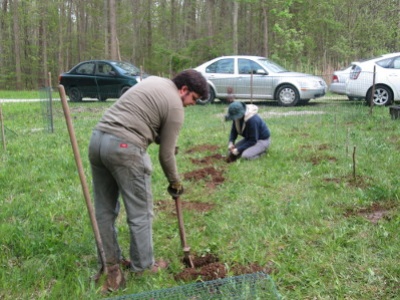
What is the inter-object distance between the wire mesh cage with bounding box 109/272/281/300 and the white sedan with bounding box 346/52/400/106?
8.76 meters

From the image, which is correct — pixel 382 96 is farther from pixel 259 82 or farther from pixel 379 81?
pixel 259 82

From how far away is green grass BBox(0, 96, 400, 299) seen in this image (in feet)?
10.1

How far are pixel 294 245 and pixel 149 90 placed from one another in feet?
6.00

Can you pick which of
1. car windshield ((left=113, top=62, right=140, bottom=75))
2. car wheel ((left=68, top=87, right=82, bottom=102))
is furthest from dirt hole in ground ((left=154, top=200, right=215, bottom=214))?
car wheel ((left=68, top=87, right=82, bottom=102))

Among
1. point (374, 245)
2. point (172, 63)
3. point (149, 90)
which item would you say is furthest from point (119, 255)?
point (172, 63)

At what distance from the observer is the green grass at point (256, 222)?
3065 millimetres

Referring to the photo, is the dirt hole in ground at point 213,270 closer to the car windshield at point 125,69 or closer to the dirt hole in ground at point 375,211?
the dirt hole in ground at point 375,211

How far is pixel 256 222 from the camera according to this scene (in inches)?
159

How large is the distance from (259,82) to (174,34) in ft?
56.7

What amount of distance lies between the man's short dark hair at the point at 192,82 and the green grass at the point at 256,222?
4.68 ft

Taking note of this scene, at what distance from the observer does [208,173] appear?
570 cm

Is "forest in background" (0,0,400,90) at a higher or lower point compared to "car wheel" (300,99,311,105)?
higher

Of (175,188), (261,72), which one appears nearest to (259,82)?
(261,72)

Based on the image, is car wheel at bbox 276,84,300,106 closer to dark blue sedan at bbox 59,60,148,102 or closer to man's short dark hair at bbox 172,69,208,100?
dark blue sedan at bbox 59,60,148,102
